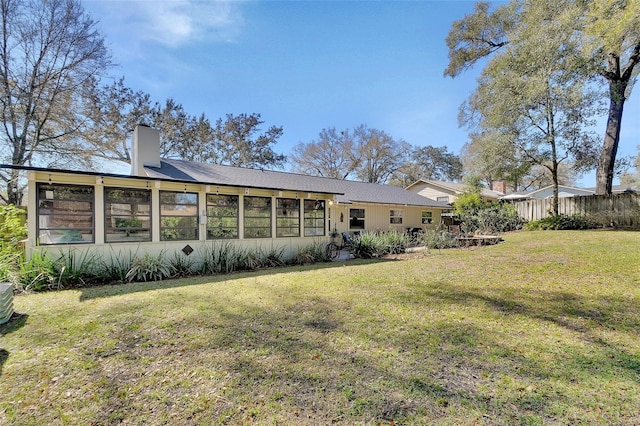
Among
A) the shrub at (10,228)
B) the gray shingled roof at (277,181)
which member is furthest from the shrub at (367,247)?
the shrub at (10,228)

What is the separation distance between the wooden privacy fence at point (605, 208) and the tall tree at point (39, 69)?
24.9 meters

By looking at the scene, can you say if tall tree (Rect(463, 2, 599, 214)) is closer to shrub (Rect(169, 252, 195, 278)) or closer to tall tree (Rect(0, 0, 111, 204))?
shrub (Rect(169, 252, 195, 278))

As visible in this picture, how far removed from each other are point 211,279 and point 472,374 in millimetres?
5852

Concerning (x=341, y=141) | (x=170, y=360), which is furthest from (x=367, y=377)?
(x=341, y=141)

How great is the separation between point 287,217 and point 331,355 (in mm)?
7433

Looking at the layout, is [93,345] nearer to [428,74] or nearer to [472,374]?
[472,374]

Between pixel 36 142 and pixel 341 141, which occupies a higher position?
pixel 341 141

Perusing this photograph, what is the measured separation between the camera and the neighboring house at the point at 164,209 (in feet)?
21.7

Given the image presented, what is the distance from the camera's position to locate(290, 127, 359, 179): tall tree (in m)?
30.4

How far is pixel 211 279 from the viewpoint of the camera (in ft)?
22.6

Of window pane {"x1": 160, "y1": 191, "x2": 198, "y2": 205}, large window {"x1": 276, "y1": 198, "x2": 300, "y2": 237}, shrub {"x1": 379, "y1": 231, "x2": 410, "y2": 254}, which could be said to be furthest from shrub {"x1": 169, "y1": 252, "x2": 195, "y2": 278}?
shrub {"x1": 379, "y1": 231, "x2": 410, "y2": 254}

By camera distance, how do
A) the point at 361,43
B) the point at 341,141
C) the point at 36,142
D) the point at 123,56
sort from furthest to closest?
1. the point at 341,141
2. the point at 123,56
3. the point at 36,142
4. the point at 361,43

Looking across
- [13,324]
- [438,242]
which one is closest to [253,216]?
[13,324]

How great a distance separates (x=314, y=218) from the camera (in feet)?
35.8
